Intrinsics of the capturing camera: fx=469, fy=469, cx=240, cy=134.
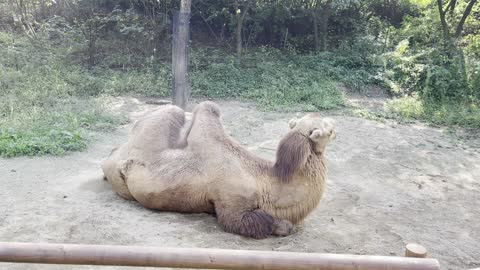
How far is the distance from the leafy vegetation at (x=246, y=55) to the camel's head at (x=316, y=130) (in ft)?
14.6

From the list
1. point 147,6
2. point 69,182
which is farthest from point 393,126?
point 147,6

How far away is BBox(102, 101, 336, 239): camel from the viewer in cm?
451

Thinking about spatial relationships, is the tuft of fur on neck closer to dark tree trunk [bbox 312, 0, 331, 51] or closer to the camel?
the camel

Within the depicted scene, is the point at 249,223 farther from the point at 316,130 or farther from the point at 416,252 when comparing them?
A: the point at 416,252

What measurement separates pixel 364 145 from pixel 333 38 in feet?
29.4

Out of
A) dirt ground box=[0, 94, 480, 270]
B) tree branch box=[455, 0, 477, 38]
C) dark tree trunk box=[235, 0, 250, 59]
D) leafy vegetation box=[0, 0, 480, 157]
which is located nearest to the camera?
dirt ground box=[0, 94, 480, 270]

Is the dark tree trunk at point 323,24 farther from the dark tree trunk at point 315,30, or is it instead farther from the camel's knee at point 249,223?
the camel's knee at point 249,223

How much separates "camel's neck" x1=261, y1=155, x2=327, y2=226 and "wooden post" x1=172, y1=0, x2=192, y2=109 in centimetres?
525

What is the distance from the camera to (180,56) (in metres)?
9.43

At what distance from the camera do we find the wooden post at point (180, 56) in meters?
9.37

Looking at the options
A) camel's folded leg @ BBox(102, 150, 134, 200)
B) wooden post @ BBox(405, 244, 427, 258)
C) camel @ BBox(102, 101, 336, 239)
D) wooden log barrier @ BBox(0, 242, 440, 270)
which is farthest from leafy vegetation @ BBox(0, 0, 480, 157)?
wooden post @ BBox(405, 244, 427, 258)

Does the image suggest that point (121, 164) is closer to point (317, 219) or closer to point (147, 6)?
point (317, 219)

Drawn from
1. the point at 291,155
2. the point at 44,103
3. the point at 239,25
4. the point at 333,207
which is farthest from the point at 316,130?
the point at 239,25

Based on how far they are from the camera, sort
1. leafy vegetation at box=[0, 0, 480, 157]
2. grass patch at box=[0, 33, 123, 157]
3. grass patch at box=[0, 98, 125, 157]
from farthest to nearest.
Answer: leafy vegetation at box=[0, 0, 480, 157] < grass patch at box=[0, 33, 123, 157] < grass patch at box=[0, 98, 125, 157]
